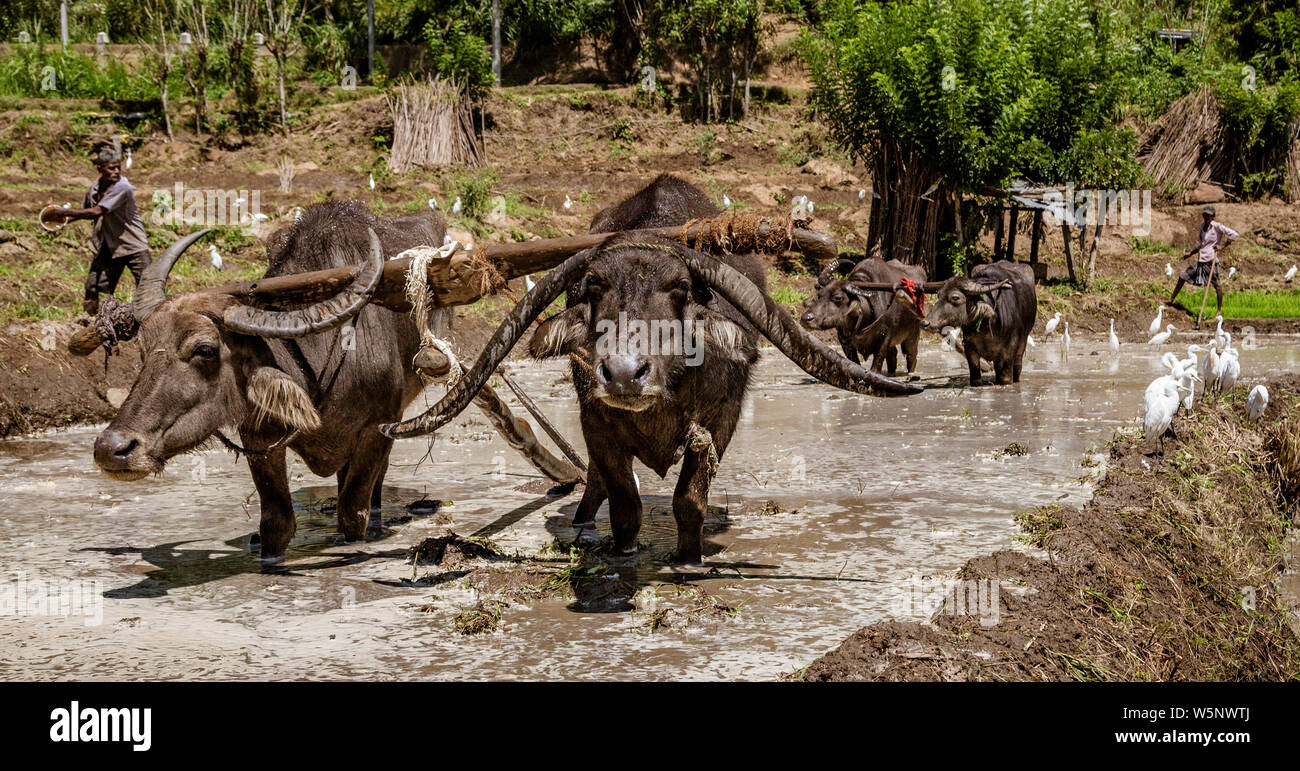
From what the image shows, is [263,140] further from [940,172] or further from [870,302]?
[870,302]

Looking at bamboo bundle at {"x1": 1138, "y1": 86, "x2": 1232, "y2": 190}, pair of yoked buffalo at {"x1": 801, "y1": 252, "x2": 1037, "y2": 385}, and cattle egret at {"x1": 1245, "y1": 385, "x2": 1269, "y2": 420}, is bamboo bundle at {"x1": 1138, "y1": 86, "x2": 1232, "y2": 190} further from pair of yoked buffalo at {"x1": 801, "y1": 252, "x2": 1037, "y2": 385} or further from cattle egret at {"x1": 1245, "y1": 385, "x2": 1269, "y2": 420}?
cattle egret at {"x1": 1245, "y1": 385, "x2": 1269, "y2": 420}

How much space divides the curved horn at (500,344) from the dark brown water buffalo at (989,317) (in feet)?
24.4

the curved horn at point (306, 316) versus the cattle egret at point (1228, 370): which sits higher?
the curved horn at point (306, 316)

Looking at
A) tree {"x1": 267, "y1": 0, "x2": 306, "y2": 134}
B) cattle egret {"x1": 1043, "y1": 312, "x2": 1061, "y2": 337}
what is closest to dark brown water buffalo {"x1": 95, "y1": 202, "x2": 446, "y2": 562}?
cattle egret {"x1": 1043, "y1": 312, "x2": 1061, "y2": 337}

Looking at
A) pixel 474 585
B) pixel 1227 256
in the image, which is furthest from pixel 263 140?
pixel 474 585

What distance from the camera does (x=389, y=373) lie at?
17.8ft

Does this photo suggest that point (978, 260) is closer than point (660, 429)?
No

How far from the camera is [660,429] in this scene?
4723mm

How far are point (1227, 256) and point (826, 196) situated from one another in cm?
742

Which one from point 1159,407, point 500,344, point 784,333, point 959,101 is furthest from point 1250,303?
point 500,344

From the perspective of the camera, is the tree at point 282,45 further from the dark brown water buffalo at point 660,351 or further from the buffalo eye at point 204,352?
the dark brown water buffalo at point 660,351

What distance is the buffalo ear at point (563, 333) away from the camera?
15.3 ft

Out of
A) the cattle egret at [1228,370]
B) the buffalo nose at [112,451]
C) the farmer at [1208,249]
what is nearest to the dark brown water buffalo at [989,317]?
the cattle egret at [1228,370]

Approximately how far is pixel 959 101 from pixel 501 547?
13135 millimetres
